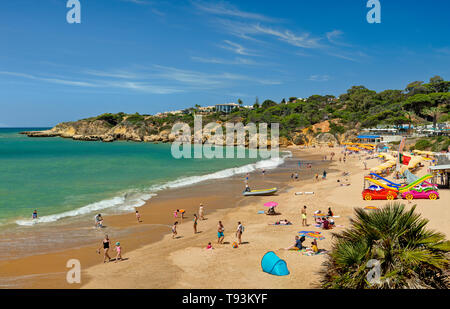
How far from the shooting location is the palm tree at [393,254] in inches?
260

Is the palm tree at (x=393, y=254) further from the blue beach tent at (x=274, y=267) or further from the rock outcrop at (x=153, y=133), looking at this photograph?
the rock outcrop at (x=153, y=133)

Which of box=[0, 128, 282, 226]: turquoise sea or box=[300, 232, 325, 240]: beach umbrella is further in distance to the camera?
box=[0, 128, 282, 226]: turquoise sea

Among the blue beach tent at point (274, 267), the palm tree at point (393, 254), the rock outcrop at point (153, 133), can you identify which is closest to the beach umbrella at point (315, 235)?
the blue beach tent at point (274, 267)

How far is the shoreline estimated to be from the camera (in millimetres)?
11336

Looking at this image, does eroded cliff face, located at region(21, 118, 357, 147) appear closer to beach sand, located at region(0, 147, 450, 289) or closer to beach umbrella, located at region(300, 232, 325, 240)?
beach sand, located at region(0, 147, 450, 289)

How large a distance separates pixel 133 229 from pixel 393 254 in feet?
45.1

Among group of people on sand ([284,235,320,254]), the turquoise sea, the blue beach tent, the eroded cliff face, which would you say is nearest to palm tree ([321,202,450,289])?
the blue beach tent

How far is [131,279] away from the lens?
35.0 ft

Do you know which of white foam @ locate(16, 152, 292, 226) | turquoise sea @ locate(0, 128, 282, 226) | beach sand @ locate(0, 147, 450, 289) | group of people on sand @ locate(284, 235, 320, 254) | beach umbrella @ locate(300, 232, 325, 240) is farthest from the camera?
turquoise sea @ locate(0, 128, 282, 226)

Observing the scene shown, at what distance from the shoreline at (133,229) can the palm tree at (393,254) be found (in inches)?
355

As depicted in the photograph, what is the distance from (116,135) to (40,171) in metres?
90.5

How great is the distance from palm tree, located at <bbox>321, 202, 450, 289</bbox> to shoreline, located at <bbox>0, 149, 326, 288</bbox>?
29.6 ft

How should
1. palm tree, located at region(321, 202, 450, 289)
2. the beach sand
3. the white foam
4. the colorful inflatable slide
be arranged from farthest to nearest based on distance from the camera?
the white foam, the colorful inflatable slide, the beach sand, palm tree, located at region(321, 202, 450, 289)
